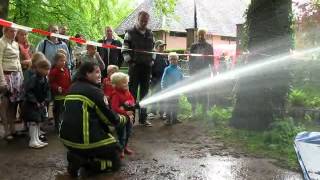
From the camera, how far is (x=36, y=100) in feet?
23.2

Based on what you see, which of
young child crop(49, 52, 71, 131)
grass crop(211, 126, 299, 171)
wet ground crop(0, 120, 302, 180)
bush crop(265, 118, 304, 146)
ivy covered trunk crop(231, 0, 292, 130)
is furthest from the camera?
ivy covered trunk crop(231, 0, 292, 130)

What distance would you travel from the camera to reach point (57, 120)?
7.94 metres

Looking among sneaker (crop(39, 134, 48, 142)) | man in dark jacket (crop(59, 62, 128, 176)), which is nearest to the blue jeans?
man in dark jacket (crop(59, 62, 128, 176))

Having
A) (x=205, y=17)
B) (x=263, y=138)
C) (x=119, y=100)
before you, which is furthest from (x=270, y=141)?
(x=205, y=17)

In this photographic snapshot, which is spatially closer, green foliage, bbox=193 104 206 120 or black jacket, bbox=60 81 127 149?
black jacket, bbox=60 81 127 149

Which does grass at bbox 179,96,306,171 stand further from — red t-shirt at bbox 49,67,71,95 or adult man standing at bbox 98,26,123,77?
red t-shirt at bbox 49,67,71,95

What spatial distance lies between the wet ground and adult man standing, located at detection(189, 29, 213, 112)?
2712 millimetres

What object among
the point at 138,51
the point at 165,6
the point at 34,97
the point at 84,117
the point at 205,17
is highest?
the point at 205,17

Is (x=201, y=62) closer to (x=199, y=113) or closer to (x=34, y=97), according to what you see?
(x=199, y=113)

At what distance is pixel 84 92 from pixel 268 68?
4.39m

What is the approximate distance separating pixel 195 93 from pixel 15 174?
19.7 ft

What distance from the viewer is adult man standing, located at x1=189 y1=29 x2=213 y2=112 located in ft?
33.1

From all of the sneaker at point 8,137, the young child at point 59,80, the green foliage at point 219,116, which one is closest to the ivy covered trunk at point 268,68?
the green foliage at point 219,116

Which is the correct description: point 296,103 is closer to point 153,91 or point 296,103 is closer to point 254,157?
point 153,91
